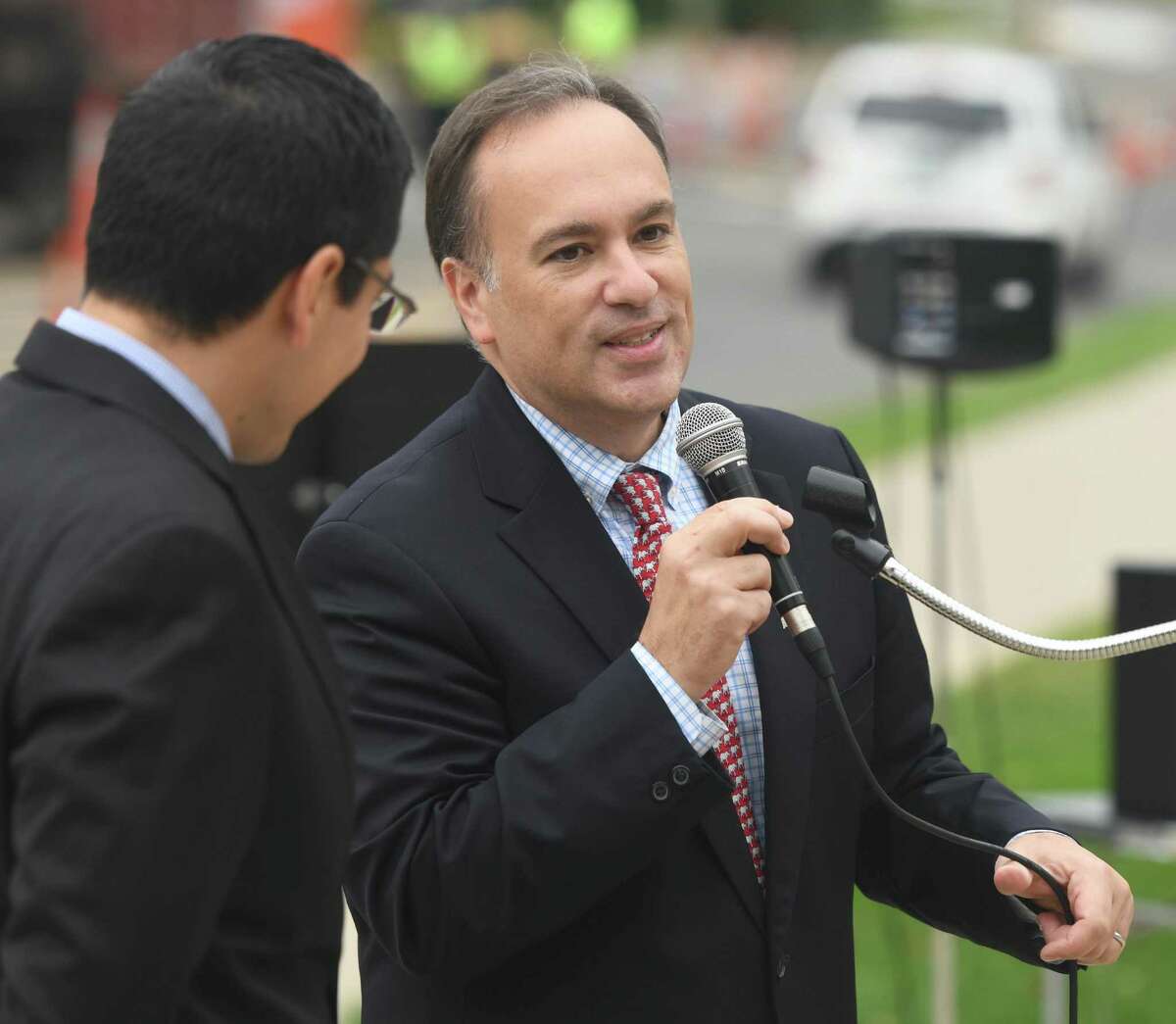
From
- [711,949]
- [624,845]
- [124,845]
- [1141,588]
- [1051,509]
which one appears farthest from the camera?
[1051,509]

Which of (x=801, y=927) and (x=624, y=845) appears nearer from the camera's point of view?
(x=624, y=845)

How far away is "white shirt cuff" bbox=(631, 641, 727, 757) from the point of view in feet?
7.07

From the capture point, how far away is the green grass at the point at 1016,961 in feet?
17.1

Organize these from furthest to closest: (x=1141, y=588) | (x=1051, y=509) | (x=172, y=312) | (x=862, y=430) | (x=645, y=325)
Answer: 1. (x=862, y=430)
2. (x=1051, y=509)
3. (x=1141, y=588)
4. (x=645, y=325)
5. (x=172, y=312)

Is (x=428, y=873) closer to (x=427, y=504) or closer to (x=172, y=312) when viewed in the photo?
(x=427, y=504)

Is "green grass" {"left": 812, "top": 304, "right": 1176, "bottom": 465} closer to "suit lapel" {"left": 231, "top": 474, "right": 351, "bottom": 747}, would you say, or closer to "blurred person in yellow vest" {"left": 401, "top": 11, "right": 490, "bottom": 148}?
"blurred person in yellow vest" {"left": 401, "top": 11, "right": 490, "bottom": 148}

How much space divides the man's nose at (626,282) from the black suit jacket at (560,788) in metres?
0.22

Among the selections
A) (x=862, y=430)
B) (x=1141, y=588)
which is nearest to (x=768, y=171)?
(x=862, y=430)

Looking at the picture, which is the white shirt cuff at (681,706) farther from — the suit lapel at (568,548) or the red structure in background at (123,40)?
the red structure in background at (123,40)

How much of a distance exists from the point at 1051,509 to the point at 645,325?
937 cm

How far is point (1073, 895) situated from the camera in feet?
7.62

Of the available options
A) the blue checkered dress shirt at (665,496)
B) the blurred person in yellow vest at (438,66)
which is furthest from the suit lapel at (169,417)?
the blurred person in yellow vest at (438,66)

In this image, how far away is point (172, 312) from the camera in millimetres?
1705

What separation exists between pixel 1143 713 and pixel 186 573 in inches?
140
